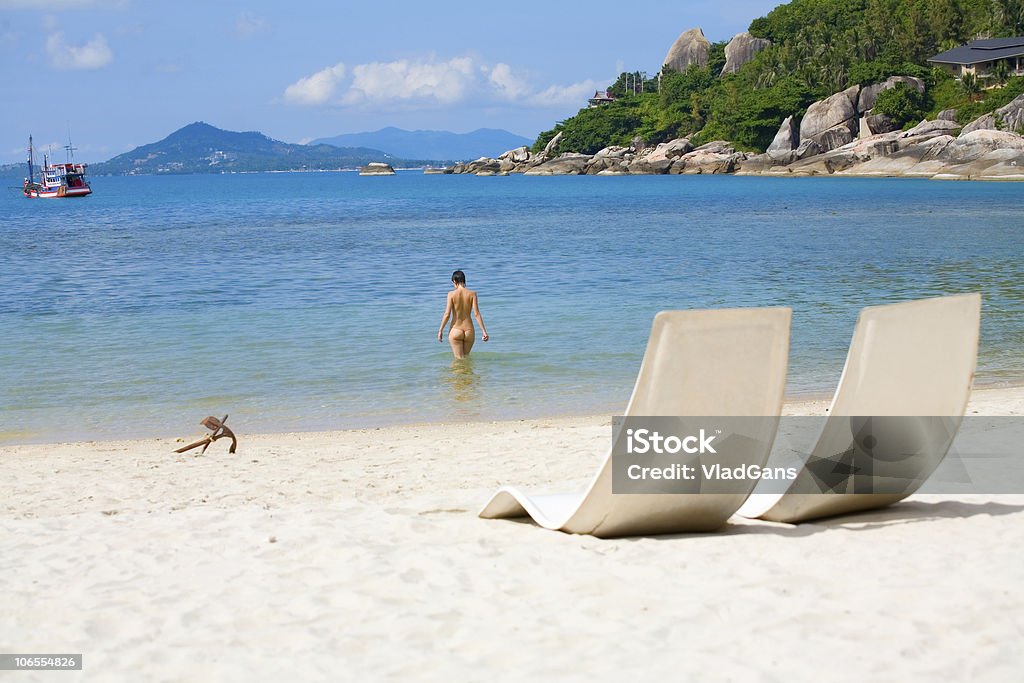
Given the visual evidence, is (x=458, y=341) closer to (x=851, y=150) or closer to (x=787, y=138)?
(x=851, y=150)

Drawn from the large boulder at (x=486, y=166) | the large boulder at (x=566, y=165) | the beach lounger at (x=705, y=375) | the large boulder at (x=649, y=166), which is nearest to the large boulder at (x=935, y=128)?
the large boulder at (x=649, y=166)

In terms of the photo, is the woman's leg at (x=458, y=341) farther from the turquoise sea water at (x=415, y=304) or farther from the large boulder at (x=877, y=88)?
the large boulder at (x=877, y=88)

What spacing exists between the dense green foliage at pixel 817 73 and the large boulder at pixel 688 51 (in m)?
11.0

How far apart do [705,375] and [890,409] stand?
4.12 ft

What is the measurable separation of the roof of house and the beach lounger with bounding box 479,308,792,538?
9733 centimetres

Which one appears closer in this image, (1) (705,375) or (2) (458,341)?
(1) (705,375)

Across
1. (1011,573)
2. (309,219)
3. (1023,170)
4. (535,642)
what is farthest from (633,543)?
(1023,170)

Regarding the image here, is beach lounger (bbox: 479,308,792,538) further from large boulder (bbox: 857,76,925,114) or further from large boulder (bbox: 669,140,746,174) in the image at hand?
large boulder (bbox: 669,140,746,174)

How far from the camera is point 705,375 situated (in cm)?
468

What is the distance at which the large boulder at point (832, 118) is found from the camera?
315 ft

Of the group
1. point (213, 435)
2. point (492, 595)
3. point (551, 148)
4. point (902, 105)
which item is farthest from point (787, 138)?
point (492, 595)

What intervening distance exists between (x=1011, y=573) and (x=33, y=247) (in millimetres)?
41271

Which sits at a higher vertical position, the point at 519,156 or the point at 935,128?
the point at 519,156

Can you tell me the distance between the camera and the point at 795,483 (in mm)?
5496
